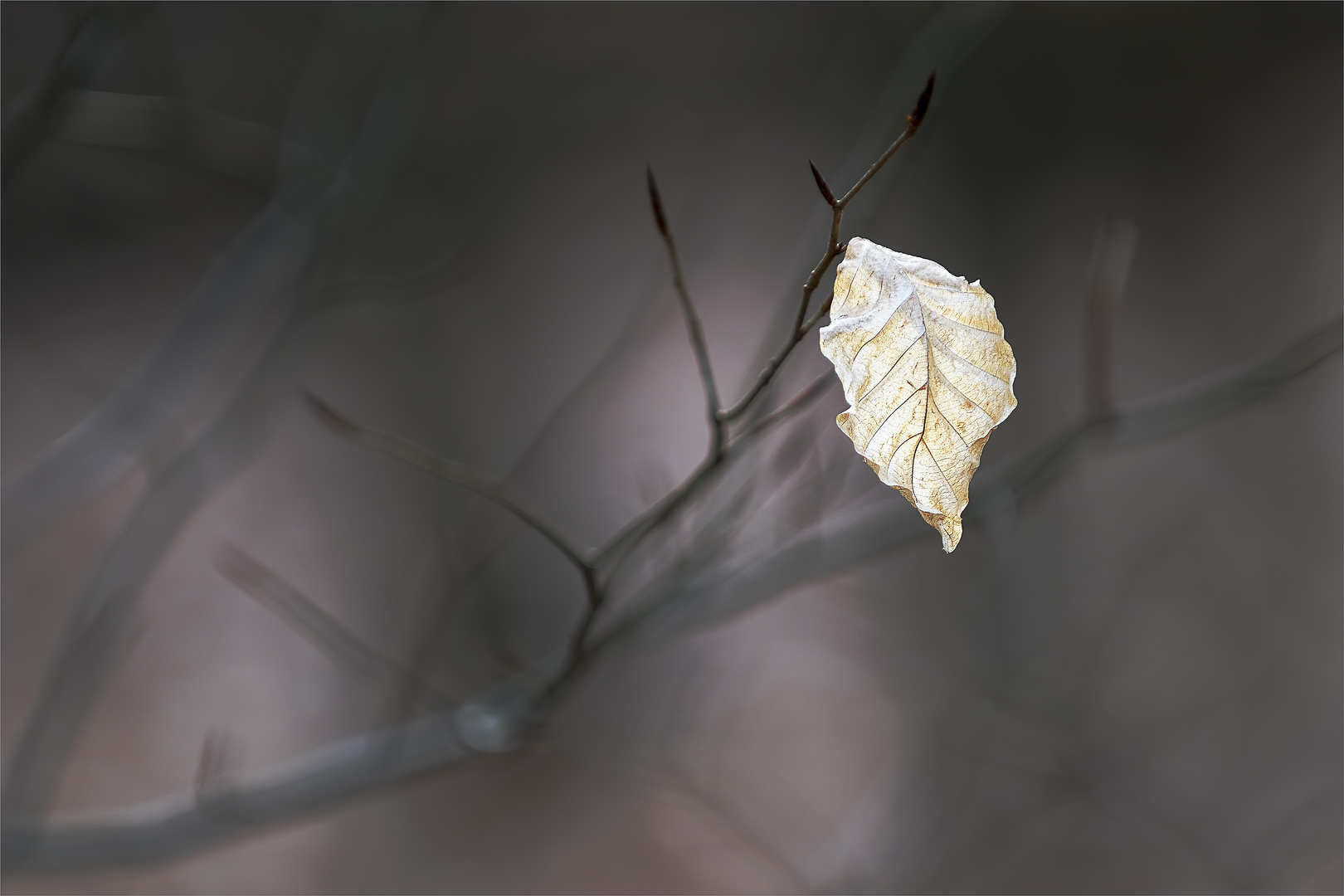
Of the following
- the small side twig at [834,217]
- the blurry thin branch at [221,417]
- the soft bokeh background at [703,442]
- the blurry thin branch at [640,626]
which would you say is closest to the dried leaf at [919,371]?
the small side twig at [834,217]

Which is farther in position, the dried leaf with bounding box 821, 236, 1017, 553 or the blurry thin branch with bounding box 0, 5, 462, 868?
the blurry thin branch with bounding box 0, 5, 462, 868

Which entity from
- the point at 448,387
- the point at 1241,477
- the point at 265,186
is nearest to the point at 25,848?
the point at 265,186

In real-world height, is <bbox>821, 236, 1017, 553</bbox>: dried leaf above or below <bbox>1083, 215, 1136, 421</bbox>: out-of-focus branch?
below

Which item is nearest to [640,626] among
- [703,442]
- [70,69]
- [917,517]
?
[917,517]

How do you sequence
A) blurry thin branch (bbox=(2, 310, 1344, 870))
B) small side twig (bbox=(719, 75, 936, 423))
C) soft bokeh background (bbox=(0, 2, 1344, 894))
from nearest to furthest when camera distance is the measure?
1. small side twig (bbox=(719, 75, 936, 423))
2. blurry thin branch (bbox=(2, 310, 1344, 870))
3. soft bokeh background (bbox=(0, 2, 1344, 894))

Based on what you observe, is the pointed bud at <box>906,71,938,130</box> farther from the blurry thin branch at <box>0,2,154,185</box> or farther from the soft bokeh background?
the soft bokeh background

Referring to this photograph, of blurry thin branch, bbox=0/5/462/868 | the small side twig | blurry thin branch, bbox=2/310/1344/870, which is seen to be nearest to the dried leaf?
the small side twig

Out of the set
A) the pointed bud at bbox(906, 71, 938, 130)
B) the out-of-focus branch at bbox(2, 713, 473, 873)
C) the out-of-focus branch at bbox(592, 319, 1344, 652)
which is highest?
the pointed bud at bbox(906, 71, 938, 130)
